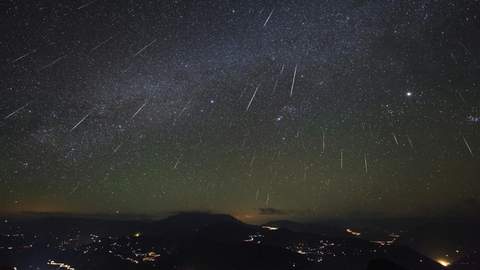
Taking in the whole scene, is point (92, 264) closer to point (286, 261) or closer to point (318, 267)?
point (286, 261)

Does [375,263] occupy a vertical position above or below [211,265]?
above

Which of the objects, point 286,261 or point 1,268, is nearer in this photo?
point 1,268

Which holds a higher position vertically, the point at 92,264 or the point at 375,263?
the point at 375,263

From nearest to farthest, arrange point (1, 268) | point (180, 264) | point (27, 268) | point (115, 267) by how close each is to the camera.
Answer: point (1, 268) → point (115, 267) → point (180, 264) → point (27, 268)

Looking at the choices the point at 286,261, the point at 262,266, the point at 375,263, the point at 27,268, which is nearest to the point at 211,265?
the point at 262,266

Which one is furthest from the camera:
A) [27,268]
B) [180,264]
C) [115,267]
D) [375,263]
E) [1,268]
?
[27,268]

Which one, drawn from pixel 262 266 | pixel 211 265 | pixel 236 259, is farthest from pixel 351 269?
pixel 211 265

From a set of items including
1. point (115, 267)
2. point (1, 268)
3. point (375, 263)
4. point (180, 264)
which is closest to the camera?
point (1, 268)

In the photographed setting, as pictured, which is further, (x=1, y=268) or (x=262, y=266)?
(x=262, y=266)

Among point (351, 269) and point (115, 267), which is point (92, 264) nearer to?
point (115, 267)
